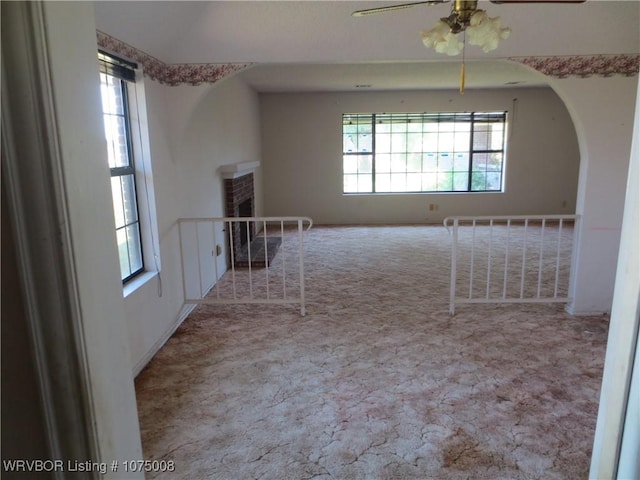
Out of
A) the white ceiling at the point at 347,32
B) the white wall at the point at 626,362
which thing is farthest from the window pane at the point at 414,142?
the white wall at the point at 626,362

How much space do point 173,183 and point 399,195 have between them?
5359mm

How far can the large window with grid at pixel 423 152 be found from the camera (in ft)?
25.9

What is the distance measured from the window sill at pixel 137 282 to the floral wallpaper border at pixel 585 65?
328 cm

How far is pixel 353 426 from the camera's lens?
224cm

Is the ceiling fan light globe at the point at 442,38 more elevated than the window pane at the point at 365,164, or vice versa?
the ceiling fan light globe at the point at 442,38

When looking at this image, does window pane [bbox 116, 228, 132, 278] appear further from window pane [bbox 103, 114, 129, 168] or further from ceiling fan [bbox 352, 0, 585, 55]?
ceiling fan [bbox 352, 0, 585, 55]

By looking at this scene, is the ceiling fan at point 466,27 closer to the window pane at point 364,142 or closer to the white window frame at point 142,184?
the white window frame at point 142,184

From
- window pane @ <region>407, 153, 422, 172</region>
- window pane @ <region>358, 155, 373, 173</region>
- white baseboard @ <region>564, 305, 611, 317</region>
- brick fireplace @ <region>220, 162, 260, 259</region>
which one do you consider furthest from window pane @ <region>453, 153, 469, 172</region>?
white baseboard @ <region>564, 305, 611, 317</region>

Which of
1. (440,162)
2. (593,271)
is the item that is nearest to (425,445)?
(593,271)

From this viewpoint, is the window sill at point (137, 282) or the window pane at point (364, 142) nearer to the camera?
the window sill at point (137, 282)

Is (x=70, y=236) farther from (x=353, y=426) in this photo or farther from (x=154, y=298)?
(x=154, y=298)

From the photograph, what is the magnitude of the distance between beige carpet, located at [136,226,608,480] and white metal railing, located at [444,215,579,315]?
0.98ft

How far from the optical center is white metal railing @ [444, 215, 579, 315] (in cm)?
367

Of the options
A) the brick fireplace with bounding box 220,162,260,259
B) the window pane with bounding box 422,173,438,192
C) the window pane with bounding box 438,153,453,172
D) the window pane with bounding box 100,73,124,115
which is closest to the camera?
the window pane with bounding box 100,73,124,115
